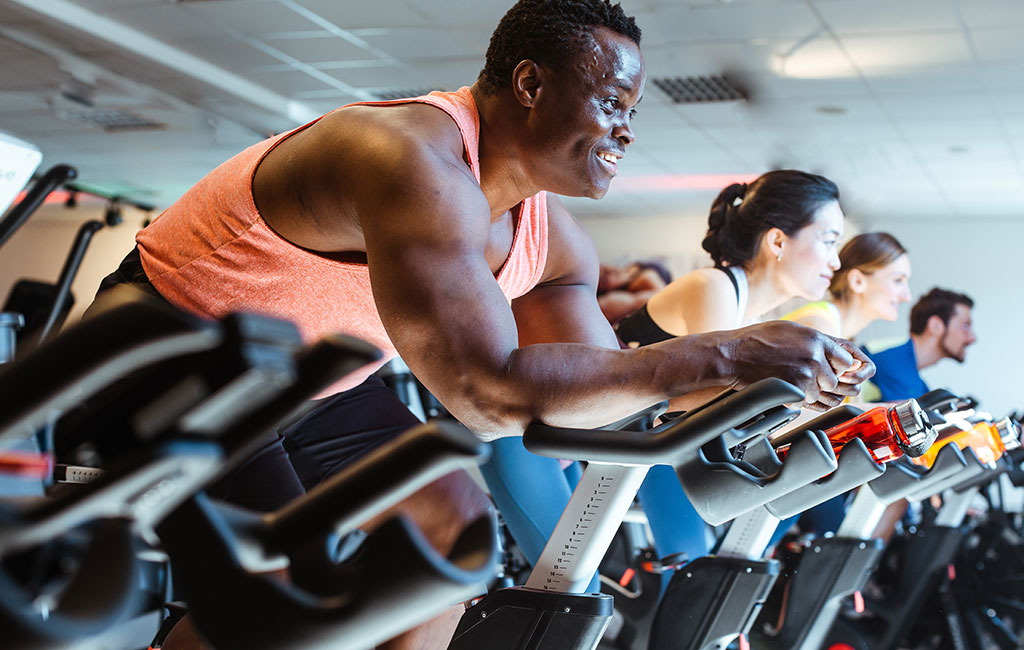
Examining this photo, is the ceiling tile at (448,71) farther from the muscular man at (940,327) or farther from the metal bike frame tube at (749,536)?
the metal bike frame tube at (749,536)

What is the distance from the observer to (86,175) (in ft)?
33.1

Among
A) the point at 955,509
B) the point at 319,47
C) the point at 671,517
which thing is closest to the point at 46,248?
the point at 319,47

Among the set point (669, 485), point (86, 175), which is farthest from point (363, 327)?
point (86, 175)

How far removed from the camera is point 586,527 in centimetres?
128

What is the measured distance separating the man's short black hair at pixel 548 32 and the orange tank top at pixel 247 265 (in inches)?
4.7

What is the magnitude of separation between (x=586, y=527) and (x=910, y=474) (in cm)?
82

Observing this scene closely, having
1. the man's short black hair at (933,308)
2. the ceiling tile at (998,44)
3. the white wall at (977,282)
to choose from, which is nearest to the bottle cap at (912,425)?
the man's short black hair at (933,308)

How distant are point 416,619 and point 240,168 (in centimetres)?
84

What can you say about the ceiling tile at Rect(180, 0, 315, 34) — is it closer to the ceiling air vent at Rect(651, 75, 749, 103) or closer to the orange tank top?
the ceiling air vent at Rect(651, 75, 749, 103)

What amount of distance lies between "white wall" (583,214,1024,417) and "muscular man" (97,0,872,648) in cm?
851

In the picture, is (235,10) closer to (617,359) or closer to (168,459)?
(617,359)

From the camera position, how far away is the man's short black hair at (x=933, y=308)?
532cm

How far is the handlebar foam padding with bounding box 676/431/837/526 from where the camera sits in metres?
1.04

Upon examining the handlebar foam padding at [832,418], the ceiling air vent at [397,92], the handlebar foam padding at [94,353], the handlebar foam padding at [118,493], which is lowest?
the handlebar foam padding at [118,493]
